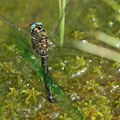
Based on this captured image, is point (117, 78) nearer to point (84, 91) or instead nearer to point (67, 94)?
point (84, 91)

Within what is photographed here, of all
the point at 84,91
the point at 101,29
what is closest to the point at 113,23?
the point at 101,29

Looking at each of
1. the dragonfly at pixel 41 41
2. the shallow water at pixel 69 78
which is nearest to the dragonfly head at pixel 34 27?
the dragonfly at pixel 41 41

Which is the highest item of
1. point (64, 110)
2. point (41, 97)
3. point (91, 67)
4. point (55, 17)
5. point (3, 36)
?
point (55, 17)

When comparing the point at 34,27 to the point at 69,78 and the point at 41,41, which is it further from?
the point at 69,78

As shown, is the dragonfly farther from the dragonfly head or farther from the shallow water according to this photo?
the shallow water

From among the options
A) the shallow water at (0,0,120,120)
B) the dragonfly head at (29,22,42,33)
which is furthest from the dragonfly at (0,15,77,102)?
the shallow water at (0,0,120,120)

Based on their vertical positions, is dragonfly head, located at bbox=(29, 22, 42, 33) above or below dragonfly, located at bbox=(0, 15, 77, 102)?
above

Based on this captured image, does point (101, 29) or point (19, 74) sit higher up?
point (101, 29)

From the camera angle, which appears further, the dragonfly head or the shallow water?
the dragonfly head

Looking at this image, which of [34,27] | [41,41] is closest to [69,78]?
[41,41]
